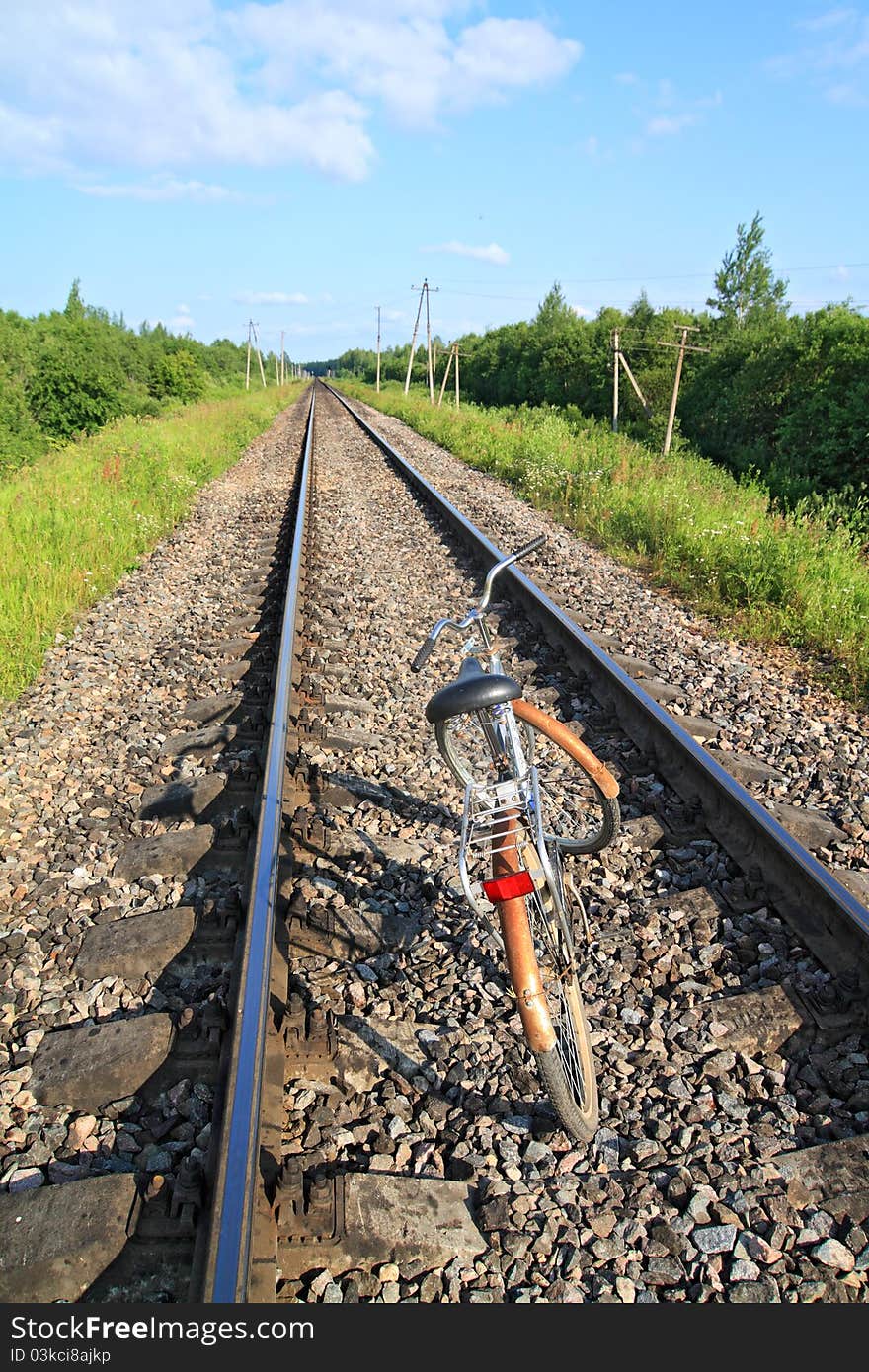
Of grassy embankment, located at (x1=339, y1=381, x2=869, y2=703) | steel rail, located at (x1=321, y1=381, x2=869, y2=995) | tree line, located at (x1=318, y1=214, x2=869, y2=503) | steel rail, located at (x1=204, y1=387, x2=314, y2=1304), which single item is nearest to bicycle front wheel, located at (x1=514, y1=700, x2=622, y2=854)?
steel rail, located at (x1=321, y1=381, x2=869, y2=995)

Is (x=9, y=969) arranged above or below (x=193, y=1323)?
below

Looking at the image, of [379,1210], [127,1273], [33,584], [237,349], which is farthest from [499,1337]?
[237,349]

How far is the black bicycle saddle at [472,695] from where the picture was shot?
2359mm

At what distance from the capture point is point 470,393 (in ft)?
201

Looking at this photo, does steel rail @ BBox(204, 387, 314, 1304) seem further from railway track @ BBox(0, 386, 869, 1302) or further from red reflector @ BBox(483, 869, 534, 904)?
red reflector @ BBox(483, 869, 534, 904)

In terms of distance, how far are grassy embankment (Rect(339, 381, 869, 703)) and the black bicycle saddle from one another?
3.97 metres

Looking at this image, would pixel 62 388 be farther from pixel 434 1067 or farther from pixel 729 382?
pixel 434 1067

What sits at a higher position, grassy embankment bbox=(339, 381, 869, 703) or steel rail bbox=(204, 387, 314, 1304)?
grassy embankment bbox=(339, 381, 869, 703)

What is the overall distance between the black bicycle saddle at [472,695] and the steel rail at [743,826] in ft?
5.03

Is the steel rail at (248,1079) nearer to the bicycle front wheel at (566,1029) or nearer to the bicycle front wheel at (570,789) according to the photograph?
the bicycle front wheel at (566,1029)

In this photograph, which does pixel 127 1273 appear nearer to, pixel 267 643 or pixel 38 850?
pixel 38 850

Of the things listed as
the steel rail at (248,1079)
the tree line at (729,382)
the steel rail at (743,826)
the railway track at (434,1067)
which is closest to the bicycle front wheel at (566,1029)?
the railway track at (434,1067)

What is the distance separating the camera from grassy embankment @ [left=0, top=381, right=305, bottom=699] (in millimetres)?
6332

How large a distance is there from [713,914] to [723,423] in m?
25.9
